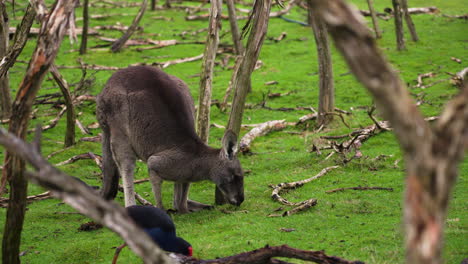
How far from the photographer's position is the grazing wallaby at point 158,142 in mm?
6426

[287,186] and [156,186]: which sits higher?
[156,186]

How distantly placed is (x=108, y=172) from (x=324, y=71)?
3.73 meters

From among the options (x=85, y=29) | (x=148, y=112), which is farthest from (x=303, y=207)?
(x=85, y=29)

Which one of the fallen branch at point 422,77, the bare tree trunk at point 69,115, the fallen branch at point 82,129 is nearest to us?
the bare tree trunk at point 69,115

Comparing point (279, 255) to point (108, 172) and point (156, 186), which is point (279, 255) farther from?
point (108, 172)

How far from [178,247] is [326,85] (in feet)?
17.6

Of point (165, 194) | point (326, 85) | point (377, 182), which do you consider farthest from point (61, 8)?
point (326, 85)

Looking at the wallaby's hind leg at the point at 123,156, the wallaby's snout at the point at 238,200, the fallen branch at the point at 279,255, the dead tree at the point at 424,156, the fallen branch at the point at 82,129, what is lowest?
the fallen branch at the point at 82,129

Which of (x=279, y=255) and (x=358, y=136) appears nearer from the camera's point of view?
(x=279, y=255)

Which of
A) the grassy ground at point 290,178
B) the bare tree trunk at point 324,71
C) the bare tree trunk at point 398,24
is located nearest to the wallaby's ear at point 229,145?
the grassy ground at point 290,178

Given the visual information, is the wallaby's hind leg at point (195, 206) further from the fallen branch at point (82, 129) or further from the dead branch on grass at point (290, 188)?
the fallen branch at point (82, 129)

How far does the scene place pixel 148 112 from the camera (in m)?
6.70

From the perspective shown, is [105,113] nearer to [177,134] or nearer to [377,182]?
[177,134]

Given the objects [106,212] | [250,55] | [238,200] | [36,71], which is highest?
[36,71]
